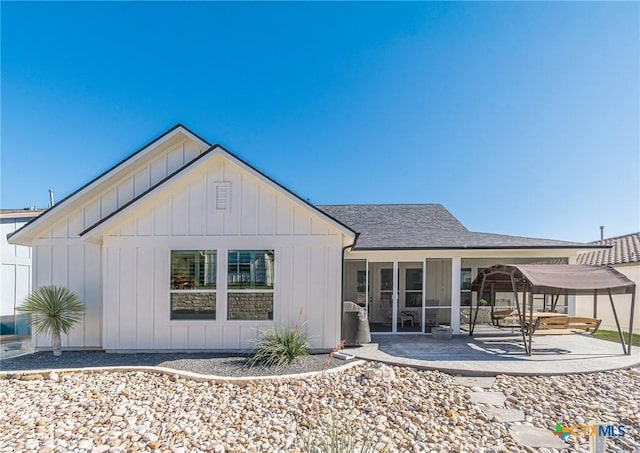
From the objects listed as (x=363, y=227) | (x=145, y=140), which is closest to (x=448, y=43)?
(x=363, y=227)

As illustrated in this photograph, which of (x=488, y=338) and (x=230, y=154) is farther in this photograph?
(x=488, y=338)

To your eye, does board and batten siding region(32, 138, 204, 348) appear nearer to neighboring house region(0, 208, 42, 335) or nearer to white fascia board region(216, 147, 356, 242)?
neighboring house region(0, 208, 42, 335)

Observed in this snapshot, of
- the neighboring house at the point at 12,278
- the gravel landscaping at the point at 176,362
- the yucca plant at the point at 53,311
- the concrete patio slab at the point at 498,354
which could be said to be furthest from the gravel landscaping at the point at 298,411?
the neighboring house at the point at 12,278

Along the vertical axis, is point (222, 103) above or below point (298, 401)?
above

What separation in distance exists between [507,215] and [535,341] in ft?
38.4

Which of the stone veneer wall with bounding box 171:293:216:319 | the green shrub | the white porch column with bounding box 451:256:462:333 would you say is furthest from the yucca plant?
the white porch column with bounding box 451:256:462:333

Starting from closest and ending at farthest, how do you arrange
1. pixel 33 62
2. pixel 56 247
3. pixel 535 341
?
pixel 56 247, pixel 535 341, pixel 33 62

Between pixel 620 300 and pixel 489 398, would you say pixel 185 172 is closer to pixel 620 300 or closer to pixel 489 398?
pixel 489 398

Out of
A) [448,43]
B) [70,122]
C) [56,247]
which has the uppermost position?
[448,43]

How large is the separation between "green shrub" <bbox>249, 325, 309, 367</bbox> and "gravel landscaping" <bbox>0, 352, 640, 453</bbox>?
2.89 ft

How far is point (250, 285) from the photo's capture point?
25.2 feet

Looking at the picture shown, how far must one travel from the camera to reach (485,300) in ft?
37.4

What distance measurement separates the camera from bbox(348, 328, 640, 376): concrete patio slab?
6.41 meters

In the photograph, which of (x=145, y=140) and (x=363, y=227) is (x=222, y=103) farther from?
(x=363, y=227)
